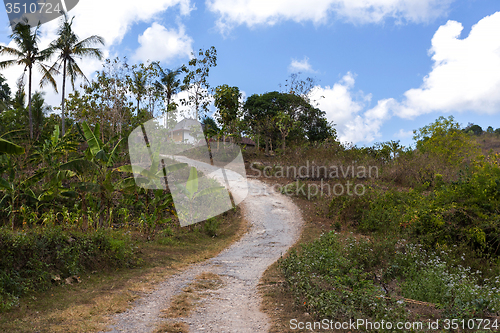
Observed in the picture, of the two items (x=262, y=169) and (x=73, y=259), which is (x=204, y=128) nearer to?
(x=262, y=169)

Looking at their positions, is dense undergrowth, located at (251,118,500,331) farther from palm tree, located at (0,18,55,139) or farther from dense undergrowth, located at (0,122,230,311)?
palm tree, located at (0,18,55,139)

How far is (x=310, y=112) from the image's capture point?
110 feet

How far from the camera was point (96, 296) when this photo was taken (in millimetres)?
5711

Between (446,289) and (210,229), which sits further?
(210,229)

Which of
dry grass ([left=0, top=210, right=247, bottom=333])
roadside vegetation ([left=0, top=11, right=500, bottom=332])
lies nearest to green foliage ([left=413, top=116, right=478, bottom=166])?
roadside vegetation ([left=0, top=11, right=500, bottom=332])

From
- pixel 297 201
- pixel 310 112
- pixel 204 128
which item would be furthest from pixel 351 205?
pixel 310 112
